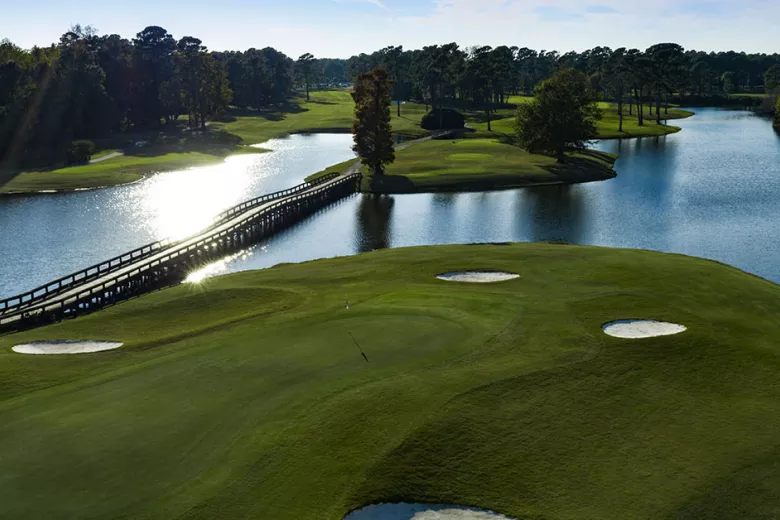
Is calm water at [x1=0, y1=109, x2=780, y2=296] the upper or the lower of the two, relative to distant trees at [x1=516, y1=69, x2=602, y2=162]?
lower

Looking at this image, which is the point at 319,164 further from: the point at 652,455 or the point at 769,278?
the point at 652,455

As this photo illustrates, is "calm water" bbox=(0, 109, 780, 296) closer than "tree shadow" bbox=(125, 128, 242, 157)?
Yes

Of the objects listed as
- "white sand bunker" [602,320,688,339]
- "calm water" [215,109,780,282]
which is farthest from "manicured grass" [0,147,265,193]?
"white sand bunker" [602,320,688,339]

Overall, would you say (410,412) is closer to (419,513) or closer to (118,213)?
(419,513)

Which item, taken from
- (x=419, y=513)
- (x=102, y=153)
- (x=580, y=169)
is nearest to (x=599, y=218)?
(x=580, y=169)

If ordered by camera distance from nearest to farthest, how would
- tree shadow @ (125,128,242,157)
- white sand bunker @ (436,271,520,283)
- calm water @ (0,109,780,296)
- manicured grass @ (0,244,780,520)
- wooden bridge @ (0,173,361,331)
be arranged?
manicured grass @ (0,244,780,520) < wooden bridge @ (0,173,361,331) < white sand bunker @ (436,271,520,283) < calm water @ (0,109,780,296) < tree shadow @ (125,128,242,157)

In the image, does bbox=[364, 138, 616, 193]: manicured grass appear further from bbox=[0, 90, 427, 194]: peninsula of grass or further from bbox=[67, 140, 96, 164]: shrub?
bbox=[67, 140, 96, 164]: shrub

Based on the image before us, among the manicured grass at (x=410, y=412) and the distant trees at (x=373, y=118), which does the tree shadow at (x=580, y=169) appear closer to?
the distant trees at (x=373, y=118)

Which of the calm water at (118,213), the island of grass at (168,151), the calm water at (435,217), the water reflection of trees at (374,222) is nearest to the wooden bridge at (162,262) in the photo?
the calm water at (435,217)
